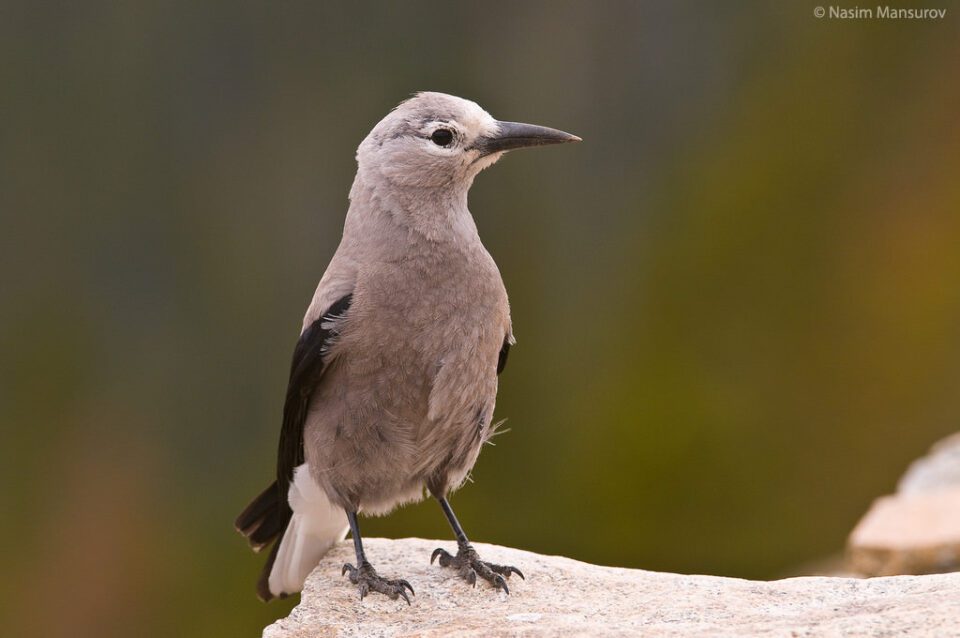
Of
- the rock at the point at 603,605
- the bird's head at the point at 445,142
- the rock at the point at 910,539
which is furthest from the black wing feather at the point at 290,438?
the rock at the point at 910,539

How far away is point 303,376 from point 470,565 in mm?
759

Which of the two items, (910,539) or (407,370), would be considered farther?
(910,539)

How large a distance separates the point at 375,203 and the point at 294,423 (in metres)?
0.73

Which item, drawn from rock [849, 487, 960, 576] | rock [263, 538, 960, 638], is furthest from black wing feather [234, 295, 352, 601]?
rock [849, 487, 960, 576]

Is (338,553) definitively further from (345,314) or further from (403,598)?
(345,314)

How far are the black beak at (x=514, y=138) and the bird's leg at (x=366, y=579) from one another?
1.19 m

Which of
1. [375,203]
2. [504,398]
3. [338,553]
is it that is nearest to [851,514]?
[504,398]

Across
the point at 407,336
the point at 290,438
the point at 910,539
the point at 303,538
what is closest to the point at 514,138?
the point at 407,336

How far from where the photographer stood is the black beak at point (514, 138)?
3479 millimetres

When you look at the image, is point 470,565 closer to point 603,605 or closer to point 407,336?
point 603,605

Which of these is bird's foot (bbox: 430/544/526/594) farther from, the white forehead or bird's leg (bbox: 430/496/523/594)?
the white forehead

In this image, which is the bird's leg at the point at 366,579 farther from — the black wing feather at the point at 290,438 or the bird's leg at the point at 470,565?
the black wing feather at the point at 290,438

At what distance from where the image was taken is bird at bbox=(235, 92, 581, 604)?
3314 millimetres

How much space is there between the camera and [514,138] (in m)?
3.48
